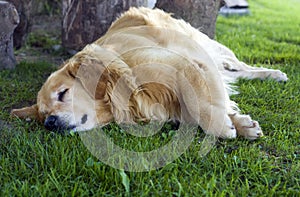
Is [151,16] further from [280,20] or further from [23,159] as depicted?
[280,20]

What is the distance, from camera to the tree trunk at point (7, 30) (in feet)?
15.2

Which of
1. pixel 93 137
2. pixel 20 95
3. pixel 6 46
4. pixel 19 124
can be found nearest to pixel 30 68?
pixel 6 46

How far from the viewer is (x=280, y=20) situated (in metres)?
8.86

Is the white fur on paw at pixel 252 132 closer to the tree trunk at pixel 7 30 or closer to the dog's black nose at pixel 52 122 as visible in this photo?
the dog's black nose at pixel 52 122

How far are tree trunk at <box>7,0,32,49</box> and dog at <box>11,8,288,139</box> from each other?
2707mm

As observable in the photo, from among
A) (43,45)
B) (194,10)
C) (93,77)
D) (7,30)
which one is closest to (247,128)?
(93,77)

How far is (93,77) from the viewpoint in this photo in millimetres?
3057

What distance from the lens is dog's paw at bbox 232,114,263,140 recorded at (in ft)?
9.59

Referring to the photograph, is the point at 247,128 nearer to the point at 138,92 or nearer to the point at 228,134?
the point at 228,134

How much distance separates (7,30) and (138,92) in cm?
237

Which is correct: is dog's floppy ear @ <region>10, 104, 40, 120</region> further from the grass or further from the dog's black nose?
the dog's black nose

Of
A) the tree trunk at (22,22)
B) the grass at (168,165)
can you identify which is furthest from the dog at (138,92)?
the tree trunk at (22,22)

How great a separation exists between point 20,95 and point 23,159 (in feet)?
5.42

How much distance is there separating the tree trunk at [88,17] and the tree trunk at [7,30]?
775 mm
